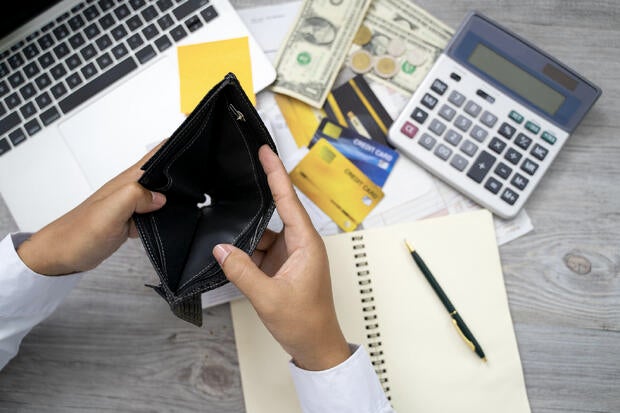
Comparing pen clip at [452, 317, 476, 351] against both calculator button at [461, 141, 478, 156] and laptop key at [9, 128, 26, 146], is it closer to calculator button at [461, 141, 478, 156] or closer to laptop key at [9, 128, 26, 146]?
calculator button at [461, 141, 478, 156]

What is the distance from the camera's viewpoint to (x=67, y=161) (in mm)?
632

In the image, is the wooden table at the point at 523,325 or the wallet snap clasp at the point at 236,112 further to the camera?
the wooden table at the point at 523,325

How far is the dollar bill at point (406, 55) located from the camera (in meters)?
0.66

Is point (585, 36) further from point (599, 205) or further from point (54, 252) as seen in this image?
point (54, 252)

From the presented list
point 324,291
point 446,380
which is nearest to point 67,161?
point 324,291

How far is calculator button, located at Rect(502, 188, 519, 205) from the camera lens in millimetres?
616

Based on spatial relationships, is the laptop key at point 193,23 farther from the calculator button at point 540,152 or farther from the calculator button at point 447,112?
the calculator button at point 540,152

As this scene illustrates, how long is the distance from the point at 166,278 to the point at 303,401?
0.21 meters

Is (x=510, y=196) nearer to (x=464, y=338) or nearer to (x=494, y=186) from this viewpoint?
(x=494, y=186)

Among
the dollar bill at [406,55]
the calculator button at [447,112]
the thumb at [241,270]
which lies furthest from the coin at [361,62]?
the thumb at [241,270]

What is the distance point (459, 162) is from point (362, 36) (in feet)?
0.68

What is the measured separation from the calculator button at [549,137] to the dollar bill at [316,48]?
0.88 feet

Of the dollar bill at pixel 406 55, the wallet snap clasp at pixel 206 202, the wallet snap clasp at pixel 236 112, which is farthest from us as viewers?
the dollar bill at pixel 406 55

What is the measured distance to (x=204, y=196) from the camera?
56 cm
